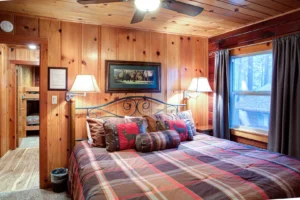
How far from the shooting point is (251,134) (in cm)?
314

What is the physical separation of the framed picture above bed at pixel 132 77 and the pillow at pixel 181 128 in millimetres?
791

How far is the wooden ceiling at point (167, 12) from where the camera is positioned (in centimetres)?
240

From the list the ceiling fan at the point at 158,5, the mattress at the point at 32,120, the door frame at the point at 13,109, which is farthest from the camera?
the mattress at the point at 32,120

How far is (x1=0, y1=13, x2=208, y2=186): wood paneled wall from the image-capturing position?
9.49 ft

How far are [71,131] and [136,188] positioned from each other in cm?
173

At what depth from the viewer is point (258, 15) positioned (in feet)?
9.07

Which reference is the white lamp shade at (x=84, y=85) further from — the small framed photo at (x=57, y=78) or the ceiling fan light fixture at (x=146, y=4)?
the ceiling fan light fixture at (x=146, y=4)

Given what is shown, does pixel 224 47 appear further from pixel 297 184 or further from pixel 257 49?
pixel 297 184

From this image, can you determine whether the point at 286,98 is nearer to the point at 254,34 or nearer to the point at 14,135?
the point at 254,34

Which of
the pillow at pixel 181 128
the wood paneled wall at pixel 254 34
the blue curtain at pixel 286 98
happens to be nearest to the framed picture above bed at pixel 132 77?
the pillow at pixel 181 128

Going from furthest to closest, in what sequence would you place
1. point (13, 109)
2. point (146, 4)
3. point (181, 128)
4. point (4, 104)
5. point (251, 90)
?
1. point (13, 109)
2. point (4, 104)
3. point (251, 90)
4. point (181, 128)
5. point (146, 4)

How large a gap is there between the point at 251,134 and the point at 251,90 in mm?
662

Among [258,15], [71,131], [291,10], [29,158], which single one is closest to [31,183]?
[71,131]

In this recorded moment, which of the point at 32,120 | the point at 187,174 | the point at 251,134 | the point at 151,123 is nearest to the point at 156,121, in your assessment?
the point at 151,123
